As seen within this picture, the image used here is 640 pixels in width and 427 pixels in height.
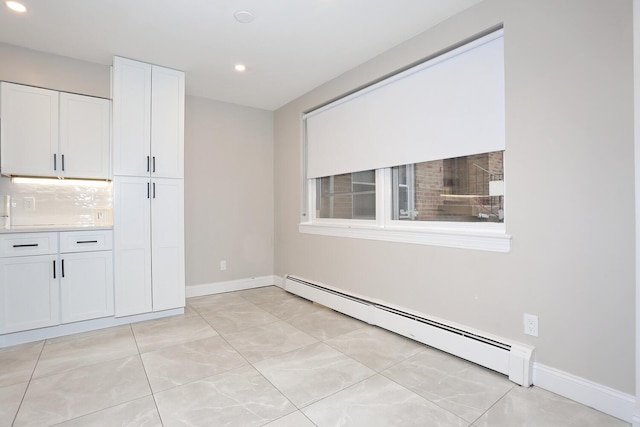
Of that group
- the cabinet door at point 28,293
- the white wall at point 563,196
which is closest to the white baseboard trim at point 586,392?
the white wall at point 563,196

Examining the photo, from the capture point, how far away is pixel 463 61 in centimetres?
239

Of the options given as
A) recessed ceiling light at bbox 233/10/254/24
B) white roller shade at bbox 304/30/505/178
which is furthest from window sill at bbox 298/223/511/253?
recessed ceiling light at bbox 233/10/254/24

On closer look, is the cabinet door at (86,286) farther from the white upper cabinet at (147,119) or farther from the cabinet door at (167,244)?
the white upper cabinet at (147,119)

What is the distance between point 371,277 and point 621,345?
1.82 m

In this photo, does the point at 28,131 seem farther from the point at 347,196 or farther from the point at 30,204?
the point at 347,196

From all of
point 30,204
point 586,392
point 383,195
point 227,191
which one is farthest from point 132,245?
point 586,392

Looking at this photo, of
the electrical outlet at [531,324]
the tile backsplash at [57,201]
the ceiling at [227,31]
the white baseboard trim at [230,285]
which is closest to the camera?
the electrical outlet at [531,324]

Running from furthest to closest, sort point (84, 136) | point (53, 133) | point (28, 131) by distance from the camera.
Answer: point (84, 136) → point (53, 133) → point (28, 131)

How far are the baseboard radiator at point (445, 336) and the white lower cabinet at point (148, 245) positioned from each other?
1.61m

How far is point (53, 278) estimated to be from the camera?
9.05 feet

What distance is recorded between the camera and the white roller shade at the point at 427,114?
223 centimetres

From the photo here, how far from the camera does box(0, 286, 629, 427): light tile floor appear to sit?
1.67 metres

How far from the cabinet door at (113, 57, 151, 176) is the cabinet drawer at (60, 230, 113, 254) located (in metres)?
0.60

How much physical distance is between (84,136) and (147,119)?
59cm
